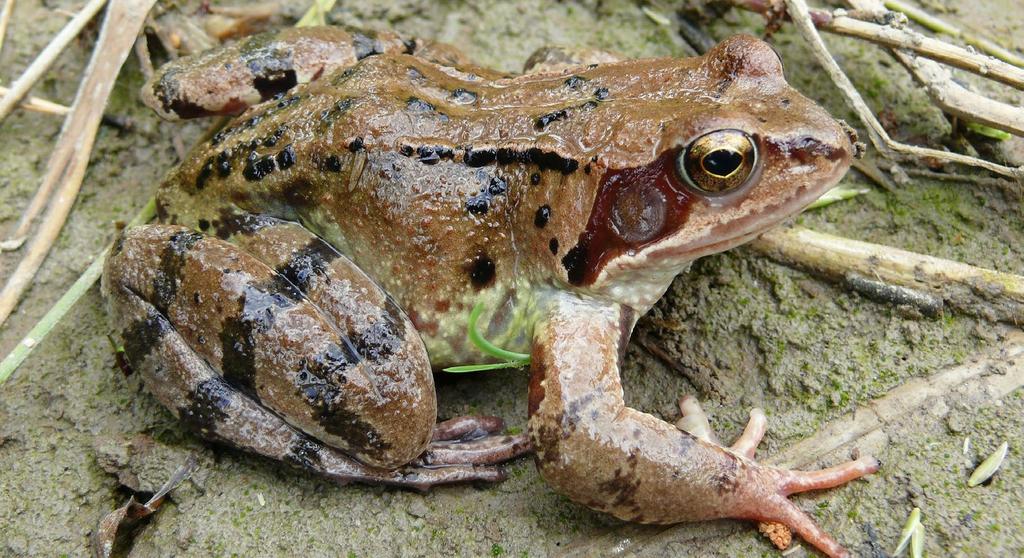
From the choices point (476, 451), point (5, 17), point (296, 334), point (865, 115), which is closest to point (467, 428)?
point (476, 451)

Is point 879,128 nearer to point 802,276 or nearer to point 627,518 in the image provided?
point 802,276

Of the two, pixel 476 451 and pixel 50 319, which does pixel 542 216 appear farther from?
pixel 50 319

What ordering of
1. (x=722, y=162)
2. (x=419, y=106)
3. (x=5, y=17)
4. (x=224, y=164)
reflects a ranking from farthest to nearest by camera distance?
(x=5, y=17) < (x=224, y=164) < (x=419, y=106) < (x=722, y=162)

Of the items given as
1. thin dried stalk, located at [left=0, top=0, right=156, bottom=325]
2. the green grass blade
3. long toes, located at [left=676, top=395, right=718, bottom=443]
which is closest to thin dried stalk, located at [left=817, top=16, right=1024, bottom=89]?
long toes, located at [left=676, top=395, right=718, bottom=443]

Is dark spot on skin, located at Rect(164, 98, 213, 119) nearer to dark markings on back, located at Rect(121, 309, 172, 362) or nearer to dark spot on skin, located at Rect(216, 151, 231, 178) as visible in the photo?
dark spot on skin, located at Rect(216, 151, 231, 178)

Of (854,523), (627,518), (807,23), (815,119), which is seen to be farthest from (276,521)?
(807,23)

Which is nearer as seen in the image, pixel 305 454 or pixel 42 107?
pixel 305 454
